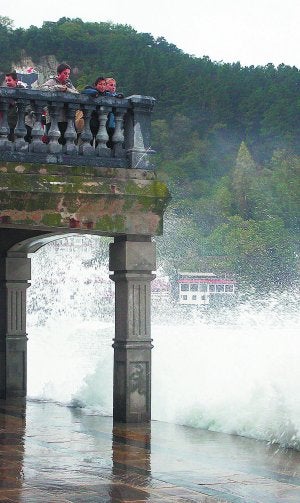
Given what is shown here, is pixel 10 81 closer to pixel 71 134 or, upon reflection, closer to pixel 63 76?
pixel 63 76

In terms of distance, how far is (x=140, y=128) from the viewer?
13.2 meters

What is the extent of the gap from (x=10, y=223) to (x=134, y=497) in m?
4.81

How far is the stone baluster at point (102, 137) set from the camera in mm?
13055

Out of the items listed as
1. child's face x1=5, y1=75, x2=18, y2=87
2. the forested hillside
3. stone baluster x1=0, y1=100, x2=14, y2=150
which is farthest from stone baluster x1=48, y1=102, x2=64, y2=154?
the forested hillside

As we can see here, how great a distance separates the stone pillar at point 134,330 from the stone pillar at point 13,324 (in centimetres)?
318

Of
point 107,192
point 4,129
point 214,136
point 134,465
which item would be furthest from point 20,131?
point 214,136

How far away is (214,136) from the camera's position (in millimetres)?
136125

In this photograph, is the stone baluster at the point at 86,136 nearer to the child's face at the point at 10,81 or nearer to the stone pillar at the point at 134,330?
the child's face at the point at 10,81

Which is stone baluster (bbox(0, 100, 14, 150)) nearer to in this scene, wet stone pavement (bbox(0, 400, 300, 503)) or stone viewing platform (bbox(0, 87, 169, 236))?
stone viewing platform (bbox(0, 87, 169, 236))

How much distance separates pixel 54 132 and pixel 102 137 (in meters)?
0.57

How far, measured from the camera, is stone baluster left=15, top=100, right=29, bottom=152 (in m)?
12.7

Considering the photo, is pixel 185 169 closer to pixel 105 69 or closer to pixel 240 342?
pixel 105 69

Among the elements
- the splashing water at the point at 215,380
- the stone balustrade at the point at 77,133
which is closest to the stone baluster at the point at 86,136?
the stone balustrade at the point at 77,133

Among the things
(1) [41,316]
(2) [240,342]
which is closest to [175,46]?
(1) [41,316]
